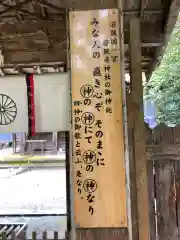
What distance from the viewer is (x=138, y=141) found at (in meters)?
3.44

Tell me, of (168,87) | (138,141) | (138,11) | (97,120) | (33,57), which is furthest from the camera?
(168,87)

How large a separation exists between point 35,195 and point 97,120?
12.8 metres

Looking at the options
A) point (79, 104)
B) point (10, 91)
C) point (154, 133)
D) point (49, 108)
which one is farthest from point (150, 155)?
point (10, 91)

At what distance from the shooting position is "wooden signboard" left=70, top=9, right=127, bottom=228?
250cm

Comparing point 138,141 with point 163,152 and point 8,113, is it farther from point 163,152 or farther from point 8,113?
point 8,113

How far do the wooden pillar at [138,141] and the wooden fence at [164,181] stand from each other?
53 cm

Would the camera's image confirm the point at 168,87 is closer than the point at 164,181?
No

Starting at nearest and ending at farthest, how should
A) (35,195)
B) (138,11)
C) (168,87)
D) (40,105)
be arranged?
(138,11) < (40,105) < (168,87) < (35,195)

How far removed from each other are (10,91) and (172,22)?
2.19 m

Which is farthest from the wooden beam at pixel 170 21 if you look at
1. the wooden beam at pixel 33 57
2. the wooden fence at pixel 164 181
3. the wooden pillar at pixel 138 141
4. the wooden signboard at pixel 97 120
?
the wooden beam at pixel 33 57

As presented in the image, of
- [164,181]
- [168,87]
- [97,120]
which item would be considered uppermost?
[168,87]

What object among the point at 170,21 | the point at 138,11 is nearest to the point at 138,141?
the point at 170,21

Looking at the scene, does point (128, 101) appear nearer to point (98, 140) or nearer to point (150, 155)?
point (150, 155)

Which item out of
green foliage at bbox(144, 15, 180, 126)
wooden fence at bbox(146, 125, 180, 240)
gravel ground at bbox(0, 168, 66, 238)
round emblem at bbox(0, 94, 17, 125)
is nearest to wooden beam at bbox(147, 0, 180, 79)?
wooden fence at bbox(146, 125, 180, 240)
